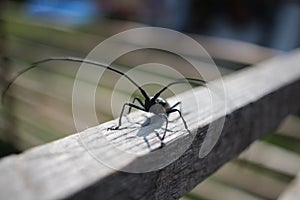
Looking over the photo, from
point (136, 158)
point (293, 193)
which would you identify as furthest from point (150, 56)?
point (136, 158)

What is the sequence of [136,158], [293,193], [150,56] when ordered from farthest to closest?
[150,56] < [293,193] < [136,158]

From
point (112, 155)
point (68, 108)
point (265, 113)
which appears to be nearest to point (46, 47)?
point (68, 108)

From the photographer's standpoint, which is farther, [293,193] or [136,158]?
[293,193]

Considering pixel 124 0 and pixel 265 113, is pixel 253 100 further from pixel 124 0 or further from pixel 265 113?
pixel 124 0

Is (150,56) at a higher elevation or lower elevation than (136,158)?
lower

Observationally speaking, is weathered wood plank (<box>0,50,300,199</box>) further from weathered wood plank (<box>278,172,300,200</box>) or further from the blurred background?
the blurred background

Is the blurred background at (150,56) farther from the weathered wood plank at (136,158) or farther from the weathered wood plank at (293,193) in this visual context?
the weathered wood plank at (136,158)

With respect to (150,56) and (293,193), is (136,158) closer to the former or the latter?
(293,193)

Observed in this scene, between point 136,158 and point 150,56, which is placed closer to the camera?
point 136,158

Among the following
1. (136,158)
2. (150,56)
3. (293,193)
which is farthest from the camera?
(150,56)
